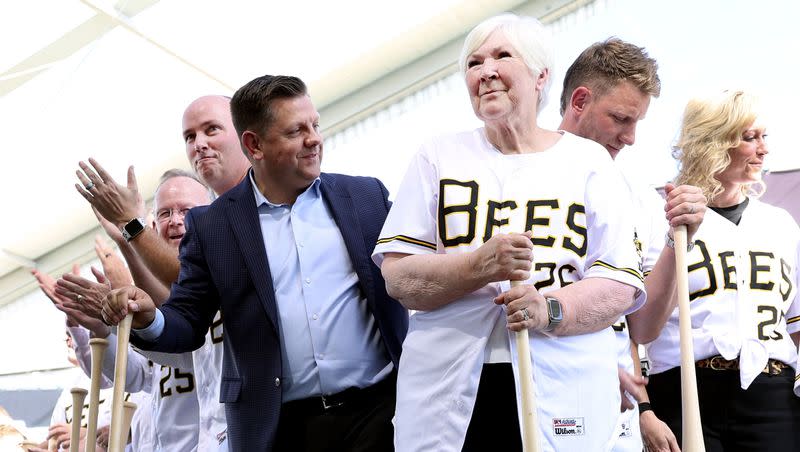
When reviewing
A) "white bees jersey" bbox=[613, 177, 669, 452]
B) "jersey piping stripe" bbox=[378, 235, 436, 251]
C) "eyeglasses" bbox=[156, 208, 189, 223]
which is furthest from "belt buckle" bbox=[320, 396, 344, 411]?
"eyeglasses" bbox=[156, 208, 189, 223]

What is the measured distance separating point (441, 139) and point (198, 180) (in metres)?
1.55

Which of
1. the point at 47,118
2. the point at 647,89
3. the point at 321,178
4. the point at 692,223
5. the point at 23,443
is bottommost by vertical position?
the point at 23,443

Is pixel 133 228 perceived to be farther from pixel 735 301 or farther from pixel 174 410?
pixel 735 301

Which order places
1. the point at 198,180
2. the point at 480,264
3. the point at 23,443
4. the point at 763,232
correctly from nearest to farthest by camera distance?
the point at 480,264, the point at 763,232, the point at 198,180, the point at 23,443

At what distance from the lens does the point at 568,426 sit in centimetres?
199

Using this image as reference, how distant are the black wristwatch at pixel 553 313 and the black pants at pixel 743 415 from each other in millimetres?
1000

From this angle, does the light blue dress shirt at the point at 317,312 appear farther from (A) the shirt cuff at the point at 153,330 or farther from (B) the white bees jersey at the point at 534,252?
(B) the white bees jersey at the point at 534,252

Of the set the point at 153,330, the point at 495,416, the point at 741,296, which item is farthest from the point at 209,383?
the point at 741,296

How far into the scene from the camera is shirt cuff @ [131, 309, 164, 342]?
2494 millimetres

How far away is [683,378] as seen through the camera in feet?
7.44

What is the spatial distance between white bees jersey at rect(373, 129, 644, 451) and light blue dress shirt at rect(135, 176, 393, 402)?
1.16ft

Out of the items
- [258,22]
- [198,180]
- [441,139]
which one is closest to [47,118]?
[258,22]

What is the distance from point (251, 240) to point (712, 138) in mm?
1421

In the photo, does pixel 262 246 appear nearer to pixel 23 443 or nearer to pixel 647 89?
pixel 647 89
